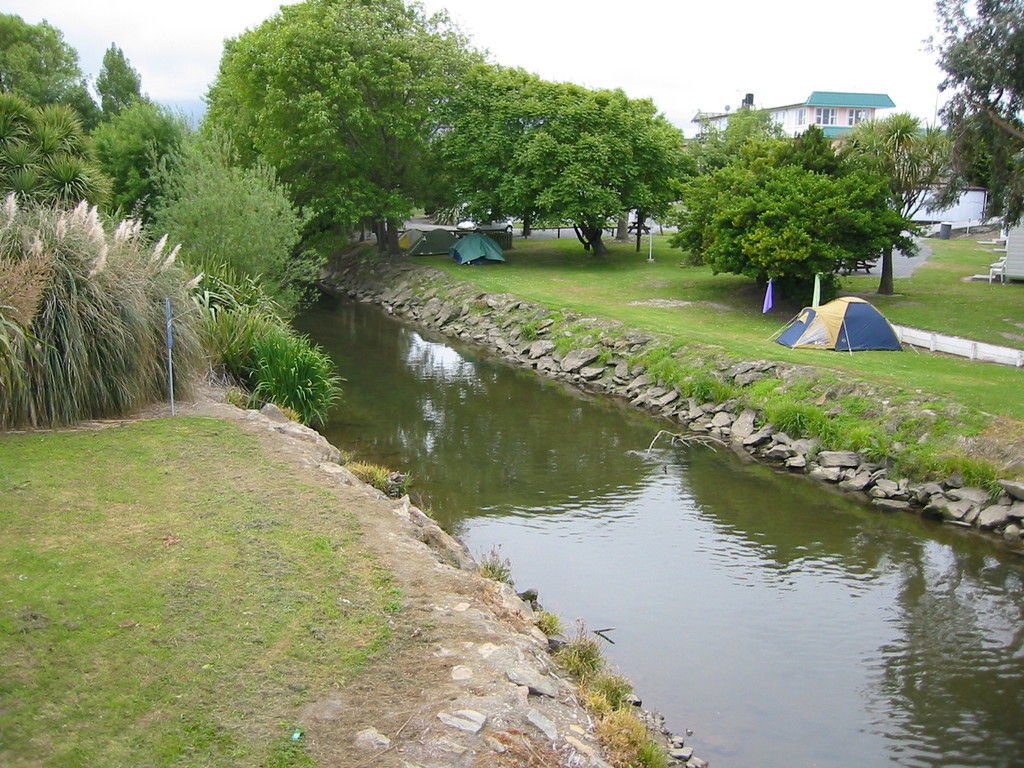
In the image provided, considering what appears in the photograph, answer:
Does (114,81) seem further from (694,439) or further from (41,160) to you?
(694,439)

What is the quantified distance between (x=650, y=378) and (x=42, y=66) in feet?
162

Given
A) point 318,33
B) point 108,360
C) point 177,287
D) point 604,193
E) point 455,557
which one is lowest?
point 455,557

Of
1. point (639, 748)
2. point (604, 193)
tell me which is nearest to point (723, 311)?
point (604, 193)

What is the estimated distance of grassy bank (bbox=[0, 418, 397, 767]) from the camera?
623cm

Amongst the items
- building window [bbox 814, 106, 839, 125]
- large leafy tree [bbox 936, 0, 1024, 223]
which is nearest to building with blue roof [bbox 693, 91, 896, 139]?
building window [bbox 814, 106, 839, 125]

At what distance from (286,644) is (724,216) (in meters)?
23.7

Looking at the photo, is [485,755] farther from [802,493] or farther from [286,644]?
[802,493]

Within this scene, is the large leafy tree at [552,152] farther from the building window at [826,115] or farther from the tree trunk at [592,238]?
the building window at [826,115]

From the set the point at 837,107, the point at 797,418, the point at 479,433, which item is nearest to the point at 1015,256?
the point at 797,418

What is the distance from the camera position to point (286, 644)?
7.57 metres

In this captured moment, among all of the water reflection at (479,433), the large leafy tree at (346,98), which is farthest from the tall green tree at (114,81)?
the water reflection at (479,433)

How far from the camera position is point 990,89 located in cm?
2181

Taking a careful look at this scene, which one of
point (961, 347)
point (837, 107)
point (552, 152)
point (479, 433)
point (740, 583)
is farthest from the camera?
point (837, 107)

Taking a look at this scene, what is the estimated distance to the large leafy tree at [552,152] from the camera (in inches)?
1521
